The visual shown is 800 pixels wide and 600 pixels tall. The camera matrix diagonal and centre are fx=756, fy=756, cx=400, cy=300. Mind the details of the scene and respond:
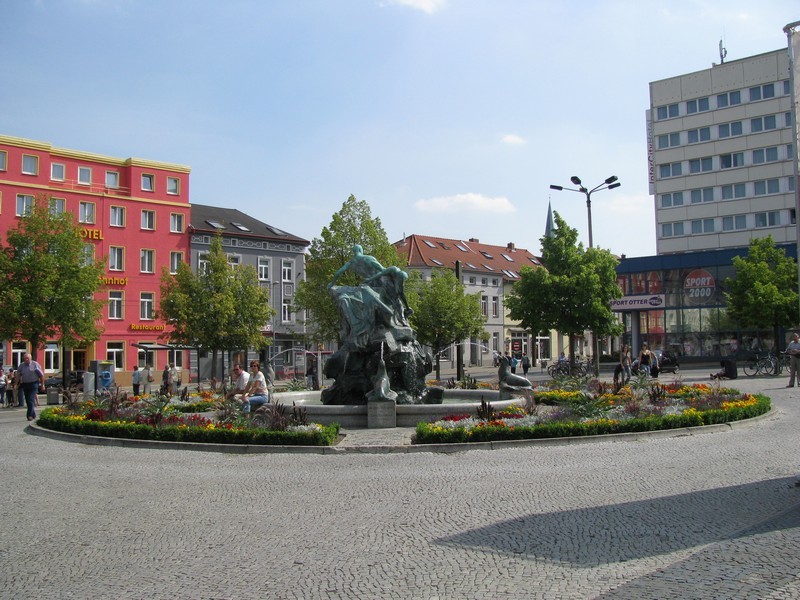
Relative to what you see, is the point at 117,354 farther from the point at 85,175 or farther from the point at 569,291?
the point at 569,291

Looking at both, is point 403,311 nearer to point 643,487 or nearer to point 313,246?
point 643,487

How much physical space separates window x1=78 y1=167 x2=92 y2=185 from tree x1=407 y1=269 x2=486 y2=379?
22.8 meters

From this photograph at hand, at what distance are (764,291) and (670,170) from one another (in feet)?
103

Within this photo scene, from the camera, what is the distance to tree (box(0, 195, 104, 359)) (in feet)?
101

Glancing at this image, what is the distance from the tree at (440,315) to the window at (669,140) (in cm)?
3239

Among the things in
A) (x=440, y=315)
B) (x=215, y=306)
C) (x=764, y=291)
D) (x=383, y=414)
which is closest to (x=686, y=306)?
(x=764, y=291)

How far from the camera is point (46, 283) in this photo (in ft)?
101

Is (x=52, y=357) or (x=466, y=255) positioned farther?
(x=466, y=255)

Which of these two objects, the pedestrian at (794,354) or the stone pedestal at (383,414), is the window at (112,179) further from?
the pedestrian at (794,354)

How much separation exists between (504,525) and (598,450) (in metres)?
5.07

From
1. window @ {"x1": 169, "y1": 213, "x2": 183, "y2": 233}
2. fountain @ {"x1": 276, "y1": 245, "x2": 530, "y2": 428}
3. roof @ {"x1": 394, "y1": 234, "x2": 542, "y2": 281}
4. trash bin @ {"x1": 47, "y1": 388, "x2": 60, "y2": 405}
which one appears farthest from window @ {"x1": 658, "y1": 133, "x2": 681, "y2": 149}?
trash bin @ {"x1": 47, "y1": 388, "x2": 60, "y2": 405}

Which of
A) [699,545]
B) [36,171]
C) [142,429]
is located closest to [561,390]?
[142,429]

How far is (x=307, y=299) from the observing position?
39812 millimetres

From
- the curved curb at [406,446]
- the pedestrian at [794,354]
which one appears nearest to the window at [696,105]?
the pedestrian at [794,354]
